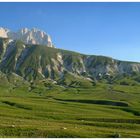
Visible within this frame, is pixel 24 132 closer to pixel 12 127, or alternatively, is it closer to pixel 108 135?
pixel 12 127

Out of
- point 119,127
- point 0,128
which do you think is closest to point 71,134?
point 0,128

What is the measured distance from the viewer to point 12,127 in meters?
59.1

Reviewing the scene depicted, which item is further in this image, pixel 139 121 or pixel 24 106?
pixel 24 106

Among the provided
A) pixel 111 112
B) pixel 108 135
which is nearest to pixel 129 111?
pixel 111 112

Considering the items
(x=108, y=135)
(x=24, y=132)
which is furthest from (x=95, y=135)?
(x=24, y=132)

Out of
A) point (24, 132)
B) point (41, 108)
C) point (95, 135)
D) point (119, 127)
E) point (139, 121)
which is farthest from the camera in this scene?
point (41, 108)

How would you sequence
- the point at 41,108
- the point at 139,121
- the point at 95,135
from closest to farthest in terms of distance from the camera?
the point at 95,135 → the point at 139,121 → the point at 41,108

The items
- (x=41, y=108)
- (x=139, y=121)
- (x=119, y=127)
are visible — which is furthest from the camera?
(x=41, y=108)

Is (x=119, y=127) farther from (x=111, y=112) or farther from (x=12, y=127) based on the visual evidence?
(x=111, y=112)

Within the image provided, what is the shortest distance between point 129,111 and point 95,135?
104403 mm

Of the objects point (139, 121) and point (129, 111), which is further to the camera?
point (129, 111)

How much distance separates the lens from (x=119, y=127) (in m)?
85.7

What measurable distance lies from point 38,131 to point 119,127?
109ft

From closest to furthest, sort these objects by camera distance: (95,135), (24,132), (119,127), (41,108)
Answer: (24,132), (95,135), (119,127), (41,108)
